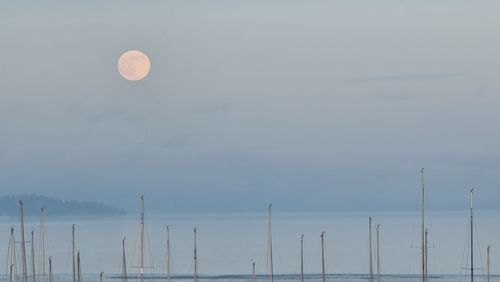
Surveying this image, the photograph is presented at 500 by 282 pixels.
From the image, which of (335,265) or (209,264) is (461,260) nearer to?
(335,265)

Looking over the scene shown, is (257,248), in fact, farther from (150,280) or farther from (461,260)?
(150,280)

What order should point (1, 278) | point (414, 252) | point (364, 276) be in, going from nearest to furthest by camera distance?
point (1, 278) < point (364, 276) < point (414, 252)

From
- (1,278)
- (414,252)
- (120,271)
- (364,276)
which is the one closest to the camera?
(1,278)

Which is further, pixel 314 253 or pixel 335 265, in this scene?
pixel 314 253

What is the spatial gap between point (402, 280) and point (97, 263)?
4485 centimetres

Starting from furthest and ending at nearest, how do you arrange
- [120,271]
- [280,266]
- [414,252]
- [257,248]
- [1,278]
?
1. [257,248]
2. [414,252]
3. [280,266]
4. [120,271]
5. [1,278]

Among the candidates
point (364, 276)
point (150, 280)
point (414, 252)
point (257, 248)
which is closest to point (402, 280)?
point (364, 276)

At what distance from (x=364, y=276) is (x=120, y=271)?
26.9 metres

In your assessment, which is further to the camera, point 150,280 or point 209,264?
point 209,264

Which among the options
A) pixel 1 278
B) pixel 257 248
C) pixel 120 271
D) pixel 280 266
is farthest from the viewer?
pixel 257 248

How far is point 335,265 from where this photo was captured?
483 feet

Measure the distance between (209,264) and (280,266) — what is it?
888 centimetres

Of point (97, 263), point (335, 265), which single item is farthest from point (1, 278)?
point (335, 265)

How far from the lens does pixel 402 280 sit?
4702 inches
